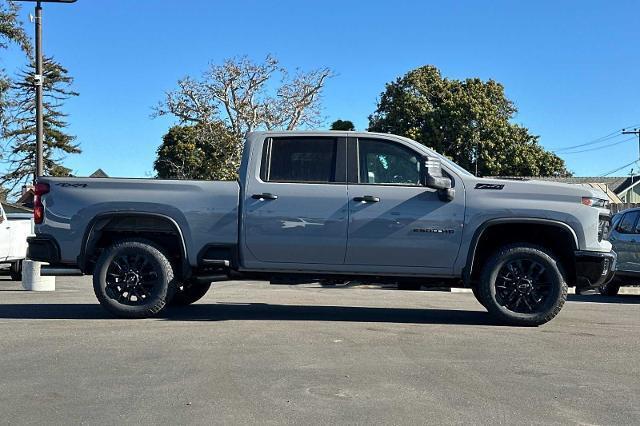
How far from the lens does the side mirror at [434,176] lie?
7832 millimetres

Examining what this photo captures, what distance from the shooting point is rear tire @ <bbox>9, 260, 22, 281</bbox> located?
15219mm

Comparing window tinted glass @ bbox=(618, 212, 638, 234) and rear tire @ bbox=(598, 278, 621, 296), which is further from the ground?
window tinted glass @ bbox=(618, 212, 638, 234)

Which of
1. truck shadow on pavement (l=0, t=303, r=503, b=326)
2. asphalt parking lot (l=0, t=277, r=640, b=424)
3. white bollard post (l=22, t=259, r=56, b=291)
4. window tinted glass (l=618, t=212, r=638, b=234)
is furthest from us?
window tinted glass (l=618, t=212, r=638, b=234)

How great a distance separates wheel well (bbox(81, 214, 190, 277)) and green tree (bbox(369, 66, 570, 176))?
3730 cm

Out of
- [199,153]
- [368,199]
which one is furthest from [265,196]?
[199,153]

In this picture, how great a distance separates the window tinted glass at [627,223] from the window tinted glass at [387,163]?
24.8 feet

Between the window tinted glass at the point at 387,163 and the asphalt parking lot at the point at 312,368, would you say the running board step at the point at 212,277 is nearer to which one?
the asphalt parking lot at the point at 312,368

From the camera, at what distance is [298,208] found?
26.3ft

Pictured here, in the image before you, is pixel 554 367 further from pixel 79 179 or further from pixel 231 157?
pixel 231 157

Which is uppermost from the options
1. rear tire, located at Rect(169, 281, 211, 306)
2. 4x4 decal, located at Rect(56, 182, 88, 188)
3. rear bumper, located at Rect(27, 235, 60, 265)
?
4x4 decal, located at Rect(56, 182, 88, 188)

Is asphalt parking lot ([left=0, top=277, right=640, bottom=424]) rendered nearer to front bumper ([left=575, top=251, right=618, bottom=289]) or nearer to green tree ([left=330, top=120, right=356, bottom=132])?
front bumper ([left=575, top=251, right=618, bottom=289])

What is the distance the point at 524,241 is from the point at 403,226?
1.47m

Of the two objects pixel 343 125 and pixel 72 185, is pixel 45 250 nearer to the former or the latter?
pixel 72 185

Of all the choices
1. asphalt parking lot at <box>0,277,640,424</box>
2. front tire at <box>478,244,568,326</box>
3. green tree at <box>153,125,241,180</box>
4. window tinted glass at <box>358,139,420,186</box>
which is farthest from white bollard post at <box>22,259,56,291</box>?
green tree at <box>153,125,241,180</box>
